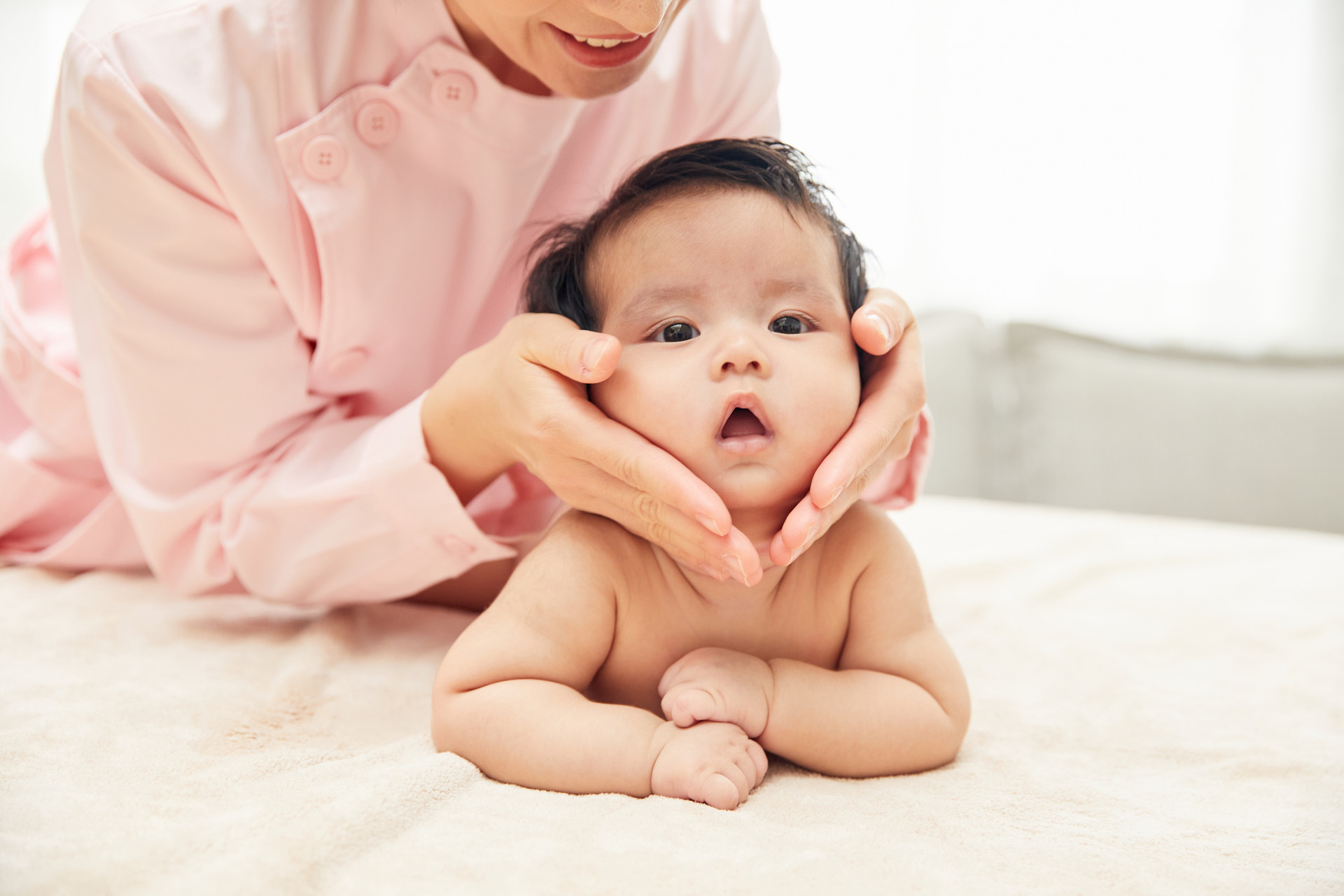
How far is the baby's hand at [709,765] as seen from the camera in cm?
76

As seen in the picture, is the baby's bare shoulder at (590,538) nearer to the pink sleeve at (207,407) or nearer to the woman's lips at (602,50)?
the pink sleeve at (207,407)

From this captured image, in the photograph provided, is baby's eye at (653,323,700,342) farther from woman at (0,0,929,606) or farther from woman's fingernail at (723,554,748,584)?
woman's fingernail at (723,554,748,584)

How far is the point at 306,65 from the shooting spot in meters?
1.04

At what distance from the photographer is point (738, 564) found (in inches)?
31.9

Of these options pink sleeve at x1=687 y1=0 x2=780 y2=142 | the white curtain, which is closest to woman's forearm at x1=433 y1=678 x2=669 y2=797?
pink sleeve at x1=687 y1=0 x2=780 y2=142

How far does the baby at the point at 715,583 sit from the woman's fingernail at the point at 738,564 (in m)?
0.05

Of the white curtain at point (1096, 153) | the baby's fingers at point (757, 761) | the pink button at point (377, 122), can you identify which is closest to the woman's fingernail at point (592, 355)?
the baby's fingers at point (757, 761)

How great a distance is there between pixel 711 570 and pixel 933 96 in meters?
2.00

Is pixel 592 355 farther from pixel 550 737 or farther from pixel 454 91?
pixel 454 91

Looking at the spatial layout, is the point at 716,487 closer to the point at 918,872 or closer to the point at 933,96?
the point at 918,872

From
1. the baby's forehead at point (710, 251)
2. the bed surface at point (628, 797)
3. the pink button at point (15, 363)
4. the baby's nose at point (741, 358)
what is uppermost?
the baby's forehead at point (710, 251)

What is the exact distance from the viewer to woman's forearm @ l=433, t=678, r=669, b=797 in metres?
0.79

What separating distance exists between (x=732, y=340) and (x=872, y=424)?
0.47 ft

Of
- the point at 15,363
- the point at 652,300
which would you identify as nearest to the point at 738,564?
the point at 652,300
